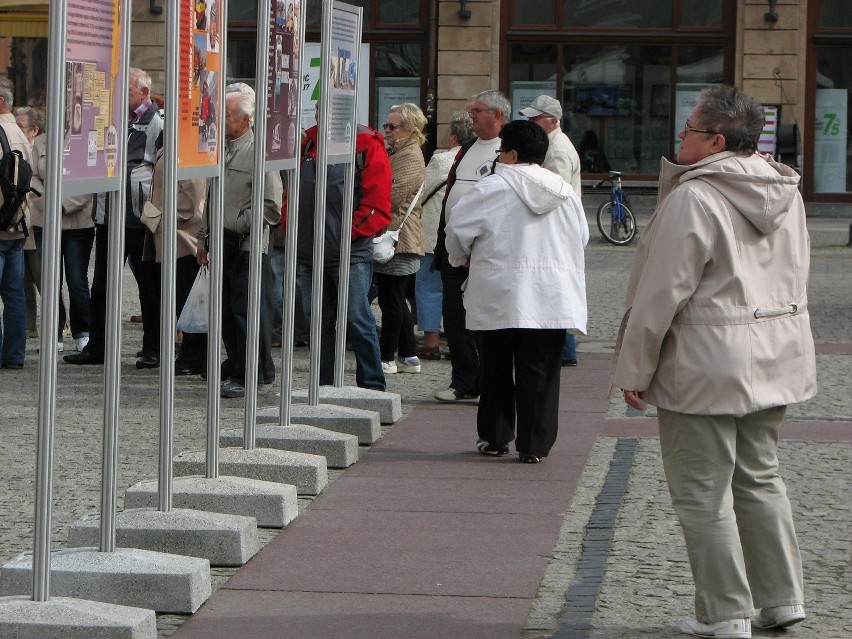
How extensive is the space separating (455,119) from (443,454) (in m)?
4.01

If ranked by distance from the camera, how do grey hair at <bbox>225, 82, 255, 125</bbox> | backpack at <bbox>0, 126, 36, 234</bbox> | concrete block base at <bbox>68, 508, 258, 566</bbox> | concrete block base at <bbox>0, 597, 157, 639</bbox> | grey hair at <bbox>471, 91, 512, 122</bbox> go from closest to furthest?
concrete block base at <bbox>0, 597, 157, 639</bbox> < concrete block base at <bbox>68, 508, 258, 566</bbox> < grey hair at <bbox>225, 82, 255, 125</bbox> < grey hair at <bbox>471, 91, 512, 122</bbox> < backpack at <bbox>0, 126, 36, 234</bbox>

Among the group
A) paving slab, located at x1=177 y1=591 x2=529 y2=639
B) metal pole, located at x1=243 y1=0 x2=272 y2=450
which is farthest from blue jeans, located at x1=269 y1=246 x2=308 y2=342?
paving slab, located at x1=177 y1=591 x2=529 y2=639

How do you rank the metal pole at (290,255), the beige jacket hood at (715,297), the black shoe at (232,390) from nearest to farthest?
the beige jacket hood at (715,297) < the metal pole at (290,255) < the black shoe at (232,390)

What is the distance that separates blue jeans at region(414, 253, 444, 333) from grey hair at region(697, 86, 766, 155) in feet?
22.0

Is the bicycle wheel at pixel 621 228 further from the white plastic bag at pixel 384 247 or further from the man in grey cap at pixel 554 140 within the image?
the white plastic bag at pixel 384 247

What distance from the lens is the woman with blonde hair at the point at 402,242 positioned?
10742 millimetres

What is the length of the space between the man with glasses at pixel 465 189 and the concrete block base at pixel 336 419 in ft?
4.30

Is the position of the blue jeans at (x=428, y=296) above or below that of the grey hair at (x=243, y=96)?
below

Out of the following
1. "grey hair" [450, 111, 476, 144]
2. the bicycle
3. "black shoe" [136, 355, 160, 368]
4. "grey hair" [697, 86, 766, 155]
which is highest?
"grey hair" [450, 111, 476, 144]

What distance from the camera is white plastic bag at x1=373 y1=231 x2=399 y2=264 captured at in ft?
34.0

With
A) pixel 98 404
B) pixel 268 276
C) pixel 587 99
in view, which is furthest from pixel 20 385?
A: pixel 587 99

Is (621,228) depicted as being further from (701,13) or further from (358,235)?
(358,235)

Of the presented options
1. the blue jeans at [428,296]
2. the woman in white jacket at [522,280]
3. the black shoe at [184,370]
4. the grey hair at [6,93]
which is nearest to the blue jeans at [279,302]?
the black shoe at [184,370]

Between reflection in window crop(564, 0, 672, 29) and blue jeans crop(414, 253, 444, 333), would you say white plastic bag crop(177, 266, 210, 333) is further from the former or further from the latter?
reflection in window crop(564, 0, 672, 29)
